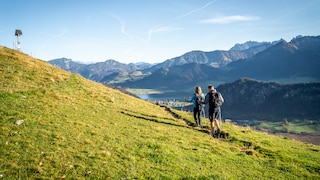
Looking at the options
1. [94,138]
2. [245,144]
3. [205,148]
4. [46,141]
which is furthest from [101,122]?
[245,144]

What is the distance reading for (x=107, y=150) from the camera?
567 inches

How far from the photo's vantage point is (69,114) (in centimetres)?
2077

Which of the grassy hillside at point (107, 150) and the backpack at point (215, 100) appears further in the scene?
the backpack at point (215, 100)

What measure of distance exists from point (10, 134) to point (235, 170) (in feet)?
44.6

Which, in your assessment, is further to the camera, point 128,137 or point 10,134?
point 128,137

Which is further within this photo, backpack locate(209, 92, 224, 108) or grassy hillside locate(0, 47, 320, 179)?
backpack locate(209, 92, 224, 108)

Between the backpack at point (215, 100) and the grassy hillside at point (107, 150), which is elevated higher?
the backpack at point (215, 100)

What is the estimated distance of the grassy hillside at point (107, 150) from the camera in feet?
39.1

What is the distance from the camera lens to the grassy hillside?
1191 centimetres

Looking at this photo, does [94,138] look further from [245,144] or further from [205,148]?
[245,144]

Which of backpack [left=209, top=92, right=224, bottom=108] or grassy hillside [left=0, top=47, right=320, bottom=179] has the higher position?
backpack [left=209, top=92, right=224, bottom=108]

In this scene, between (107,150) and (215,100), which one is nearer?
(107,150)

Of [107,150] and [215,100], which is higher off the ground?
[215,100]

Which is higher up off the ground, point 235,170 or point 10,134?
point 10,134
